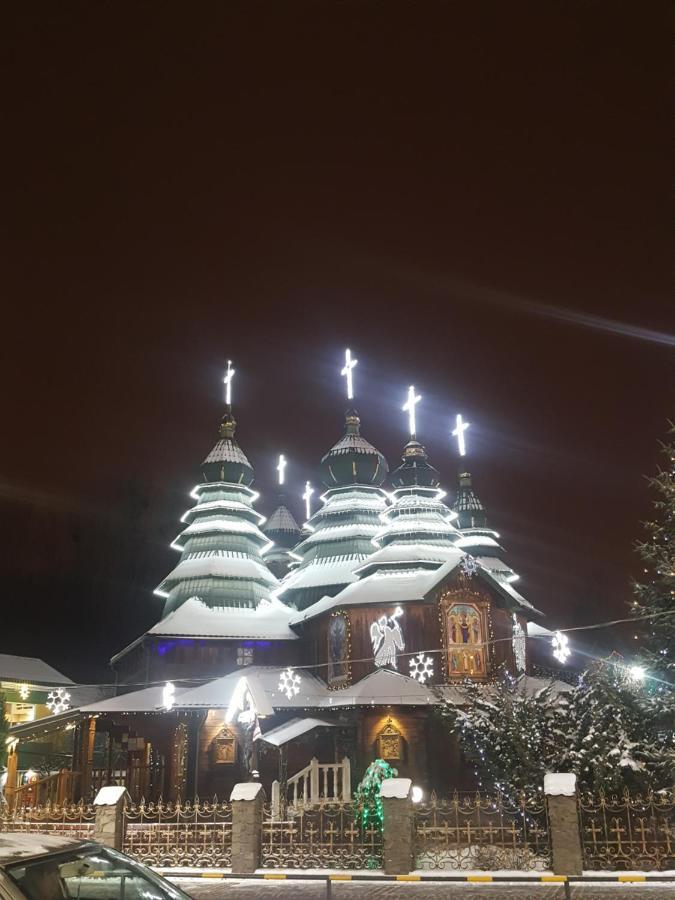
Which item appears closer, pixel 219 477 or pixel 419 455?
pixel 419 455

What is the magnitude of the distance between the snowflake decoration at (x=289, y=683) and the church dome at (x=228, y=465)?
12318mm

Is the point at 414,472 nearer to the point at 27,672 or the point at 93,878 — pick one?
the point at 27,672

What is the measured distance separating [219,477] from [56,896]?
3594 centimetres

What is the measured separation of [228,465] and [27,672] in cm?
1799

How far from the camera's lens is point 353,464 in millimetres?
40031

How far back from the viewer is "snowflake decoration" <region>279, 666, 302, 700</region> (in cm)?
3005

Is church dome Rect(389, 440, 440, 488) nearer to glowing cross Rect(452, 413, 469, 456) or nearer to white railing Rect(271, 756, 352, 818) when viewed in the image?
glowing cross Rect(452, 413, 469, 456)

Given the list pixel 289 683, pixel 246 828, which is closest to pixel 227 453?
pixel 289 683

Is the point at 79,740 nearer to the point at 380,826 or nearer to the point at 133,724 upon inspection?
the point at 133,724

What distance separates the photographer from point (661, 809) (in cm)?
1519

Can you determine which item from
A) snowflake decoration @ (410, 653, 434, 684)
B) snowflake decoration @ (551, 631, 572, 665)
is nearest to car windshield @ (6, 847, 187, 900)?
snowflake decoration @ (410, 653, 434, 684)

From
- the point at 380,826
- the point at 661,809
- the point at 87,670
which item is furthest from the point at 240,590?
the point at 87,670

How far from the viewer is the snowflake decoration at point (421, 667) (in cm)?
2886

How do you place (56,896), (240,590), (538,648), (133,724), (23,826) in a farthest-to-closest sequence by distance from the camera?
(538,648)
(240,590)
(133,724)
(23,826)
(56,896)
